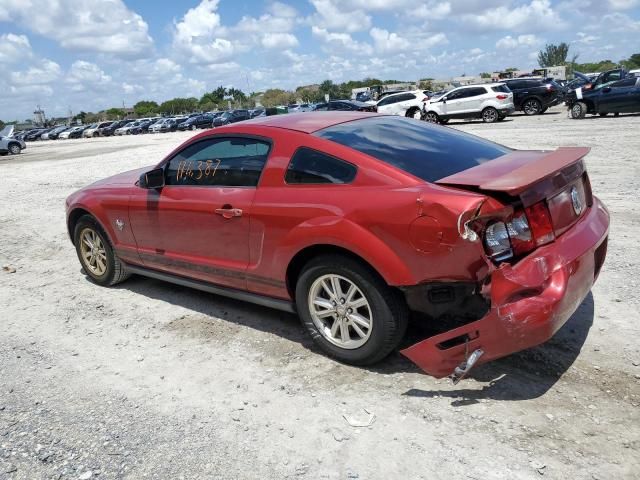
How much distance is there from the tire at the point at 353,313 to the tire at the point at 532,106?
24.9 metres

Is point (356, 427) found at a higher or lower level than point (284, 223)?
lower

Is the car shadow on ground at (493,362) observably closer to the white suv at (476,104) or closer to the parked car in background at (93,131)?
the white suv at (476,104)

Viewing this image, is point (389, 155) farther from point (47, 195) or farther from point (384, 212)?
point (47, 195)

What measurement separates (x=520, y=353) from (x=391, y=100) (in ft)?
82.1

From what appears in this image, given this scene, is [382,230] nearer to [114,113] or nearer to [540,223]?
[540,223]

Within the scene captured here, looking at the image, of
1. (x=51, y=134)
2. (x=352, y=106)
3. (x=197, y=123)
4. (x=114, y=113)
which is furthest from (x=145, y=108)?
(x=352, y=106)

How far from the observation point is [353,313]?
133 inches

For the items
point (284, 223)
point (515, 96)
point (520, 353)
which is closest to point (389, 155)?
point (284, 223)

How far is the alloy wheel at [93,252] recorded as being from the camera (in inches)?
211

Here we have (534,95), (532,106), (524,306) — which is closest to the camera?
(524,306)

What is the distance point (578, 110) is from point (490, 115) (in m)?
4.20

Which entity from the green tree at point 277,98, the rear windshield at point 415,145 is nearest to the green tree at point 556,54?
the green tree at point 277,98

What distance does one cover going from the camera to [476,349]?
113 inches

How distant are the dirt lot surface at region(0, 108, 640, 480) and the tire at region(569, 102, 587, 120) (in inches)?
692
